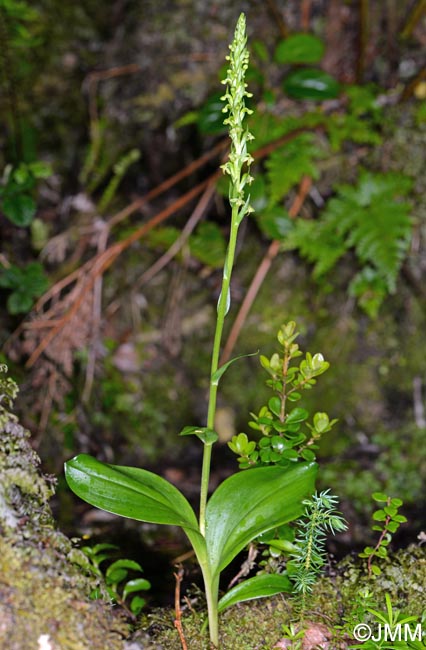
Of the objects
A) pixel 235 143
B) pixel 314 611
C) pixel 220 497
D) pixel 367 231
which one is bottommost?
pixel 314 611

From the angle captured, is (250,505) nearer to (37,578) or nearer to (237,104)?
(37,578)

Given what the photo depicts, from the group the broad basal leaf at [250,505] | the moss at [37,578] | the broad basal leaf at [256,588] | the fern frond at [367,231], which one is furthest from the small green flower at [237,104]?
the fern frond at [367,231]

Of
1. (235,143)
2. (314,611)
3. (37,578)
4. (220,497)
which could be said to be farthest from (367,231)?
(37,578)

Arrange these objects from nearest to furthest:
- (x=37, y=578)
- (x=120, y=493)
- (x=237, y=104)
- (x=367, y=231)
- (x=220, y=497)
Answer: (x=37, y=578) < (x=237, y=104) < (x=120, y=493) < (x=220, y=497) < (x=367, y=231)

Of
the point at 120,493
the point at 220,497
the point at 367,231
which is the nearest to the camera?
the point at 120,493

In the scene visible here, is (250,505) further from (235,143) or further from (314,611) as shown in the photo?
(235,143)

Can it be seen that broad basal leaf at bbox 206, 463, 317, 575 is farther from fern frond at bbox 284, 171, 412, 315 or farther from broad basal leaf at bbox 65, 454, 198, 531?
fern frond at bbox 284, 171, 412, 315

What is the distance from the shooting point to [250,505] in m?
1.69

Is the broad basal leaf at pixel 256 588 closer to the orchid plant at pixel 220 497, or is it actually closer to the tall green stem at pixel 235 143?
the orchid plant at pixel 220 497

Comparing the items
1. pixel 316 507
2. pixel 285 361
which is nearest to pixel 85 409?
pixel 285 361

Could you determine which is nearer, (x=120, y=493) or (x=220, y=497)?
→ (x=120, y=493)

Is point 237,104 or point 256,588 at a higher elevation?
point 237,104

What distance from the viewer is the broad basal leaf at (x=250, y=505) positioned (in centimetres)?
166

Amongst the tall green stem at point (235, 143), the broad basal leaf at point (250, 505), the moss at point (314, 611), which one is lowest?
the moss at point (314, 611)
